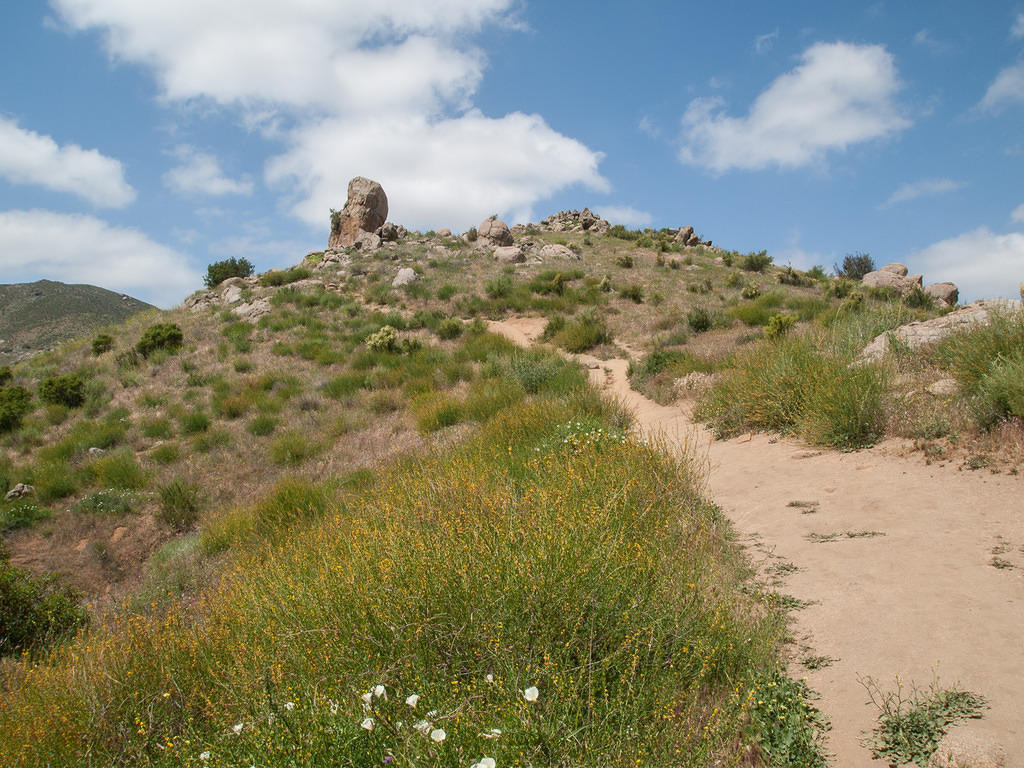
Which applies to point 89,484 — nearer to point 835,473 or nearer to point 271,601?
point 271,601

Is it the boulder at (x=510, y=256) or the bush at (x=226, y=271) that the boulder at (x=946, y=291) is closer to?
the boulder at (x=510, y=256)

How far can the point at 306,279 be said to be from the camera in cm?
2494

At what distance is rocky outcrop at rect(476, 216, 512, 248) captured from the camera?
31.9m

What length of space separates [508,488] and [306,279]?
2309 centimetres

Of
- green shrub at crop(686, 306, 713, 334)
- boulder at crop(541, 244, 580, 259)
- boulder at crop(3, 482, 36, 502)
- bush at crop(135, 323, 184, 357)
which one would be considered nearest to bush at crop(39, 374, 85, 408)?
bush at crop(135, 323, 184, 357)

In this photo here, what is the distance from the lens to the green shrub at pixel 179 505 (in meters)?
8.15

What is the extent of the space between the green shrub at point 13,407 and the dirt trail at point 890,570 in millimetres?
15554

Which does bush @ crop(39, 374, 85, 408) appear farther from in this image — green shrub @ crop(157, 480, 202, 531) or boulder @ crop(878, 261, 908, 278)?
boulder @ crop(878, 261, 908, 278)

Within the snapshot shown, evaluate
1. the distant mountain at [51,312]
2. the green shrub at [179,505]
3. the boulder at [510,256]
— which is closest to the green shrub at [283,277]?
the boulder at [510,256]

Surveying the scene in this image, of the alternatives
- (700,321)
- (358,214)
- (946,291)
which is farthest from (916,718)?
(358,214)

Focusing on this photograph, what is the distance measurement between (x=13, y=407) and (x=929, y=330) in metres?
19.1

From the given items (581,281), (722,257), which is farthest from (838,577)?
(722,257)

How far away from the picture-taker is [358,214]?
1371 inches

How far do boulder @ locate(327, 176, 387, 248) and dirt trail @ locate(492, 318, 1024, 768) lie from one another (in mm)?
32079
